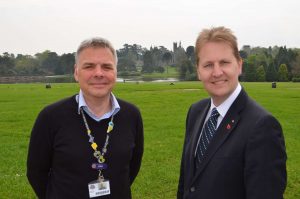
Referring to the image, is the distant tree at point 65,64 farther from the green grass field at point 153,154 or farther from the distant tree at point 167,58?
the green grass field at point 153,154

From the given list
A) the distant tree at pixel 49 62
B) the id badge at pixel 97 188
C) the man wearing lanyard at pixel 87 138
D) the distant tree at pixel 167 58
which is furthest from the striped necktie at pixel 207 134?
the distant tree at pixel 167 58

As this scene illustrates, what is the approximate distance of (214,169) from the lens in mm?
2906

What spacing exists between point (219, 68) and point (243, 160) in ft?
2.54

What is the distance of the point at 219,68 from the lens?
3.01 m

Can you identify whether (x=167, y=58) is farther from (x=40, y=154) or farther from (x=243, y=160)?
(x=243, y=160)

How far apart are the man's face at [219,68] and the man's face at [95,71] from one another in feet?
3.11

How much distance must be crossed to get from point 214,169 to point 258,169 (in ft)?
1.33

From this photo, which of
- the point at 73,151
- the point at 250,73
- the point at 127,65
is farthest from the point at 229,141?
the point at 127,65

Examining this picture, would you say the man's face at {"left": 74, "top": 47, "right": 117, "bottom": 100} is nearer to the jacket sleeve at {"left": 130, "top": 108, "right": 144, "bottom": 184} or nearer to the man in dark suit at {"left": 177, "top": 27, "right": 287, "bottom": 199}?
the jacket sleeve at {"left": 130, "top": 108, "right": 144, "bottom": 184}

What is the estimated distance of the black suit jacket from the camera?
259 cm

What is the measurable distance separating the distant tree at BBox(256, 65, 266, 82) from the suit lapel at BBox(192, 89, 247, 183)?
77803mm

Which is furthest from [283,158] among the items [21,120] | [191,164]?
[21,120]

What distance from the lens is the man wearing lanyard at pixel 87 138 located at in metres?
3.45

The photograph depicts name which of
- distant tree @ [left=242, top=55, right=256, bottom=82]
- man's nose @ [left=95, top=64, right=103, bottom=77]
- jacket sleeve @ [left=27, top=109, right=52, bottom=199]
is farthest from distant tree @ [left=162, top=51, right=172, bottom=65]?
man's nose @ [left=95, top=64, right=103, bottom=77]
